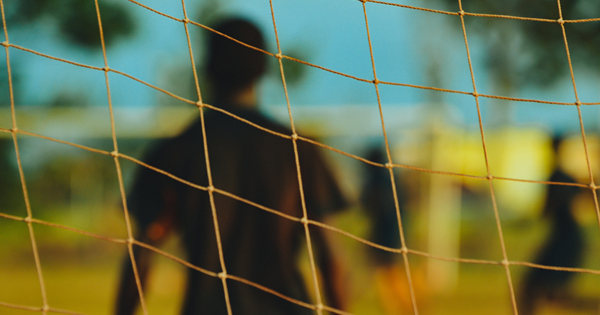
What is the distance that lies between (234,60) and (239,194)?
0.21 meters

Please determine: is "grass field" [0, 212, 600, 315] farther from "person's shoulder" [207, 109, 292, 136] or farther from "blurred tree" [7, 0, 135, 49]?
"blurred tree" [7, 0, 135, 49]

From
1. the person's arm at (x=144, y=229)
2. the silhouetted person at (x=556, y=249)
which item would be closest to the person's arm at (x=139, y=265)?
the person's arm at (x=144, y=229)

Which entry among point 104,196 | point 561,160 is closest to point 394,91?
point 104,196

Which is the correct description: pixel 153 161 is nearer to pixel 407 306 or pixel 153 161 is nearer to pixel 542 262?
pixel 542 262

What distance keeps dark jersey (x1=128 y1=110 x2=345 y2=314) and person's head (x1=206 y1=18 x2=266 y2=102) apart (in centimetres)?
4

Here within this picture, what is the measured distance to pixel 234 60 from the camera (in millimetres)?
744

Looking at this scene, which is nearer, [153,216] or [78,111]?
[153,216]

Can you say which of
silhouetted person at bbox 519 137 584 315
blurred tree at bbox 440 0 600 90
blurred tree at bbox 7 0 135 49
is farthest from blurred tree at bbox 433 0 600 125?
blurred tree at bbox 7 0 135 49

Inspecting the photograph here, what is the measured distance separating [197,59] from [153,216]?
4.97 meters

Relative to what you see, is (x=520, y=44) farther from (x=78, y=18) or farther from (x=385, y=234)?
(x=78, y=18)

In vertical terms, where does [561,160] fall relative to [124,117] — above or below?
below

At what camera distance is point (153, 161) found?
2.32 feet

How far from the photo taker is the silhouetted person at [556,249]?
5.87ft

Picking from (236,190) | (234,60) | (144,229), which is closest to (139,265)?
(144,229)
